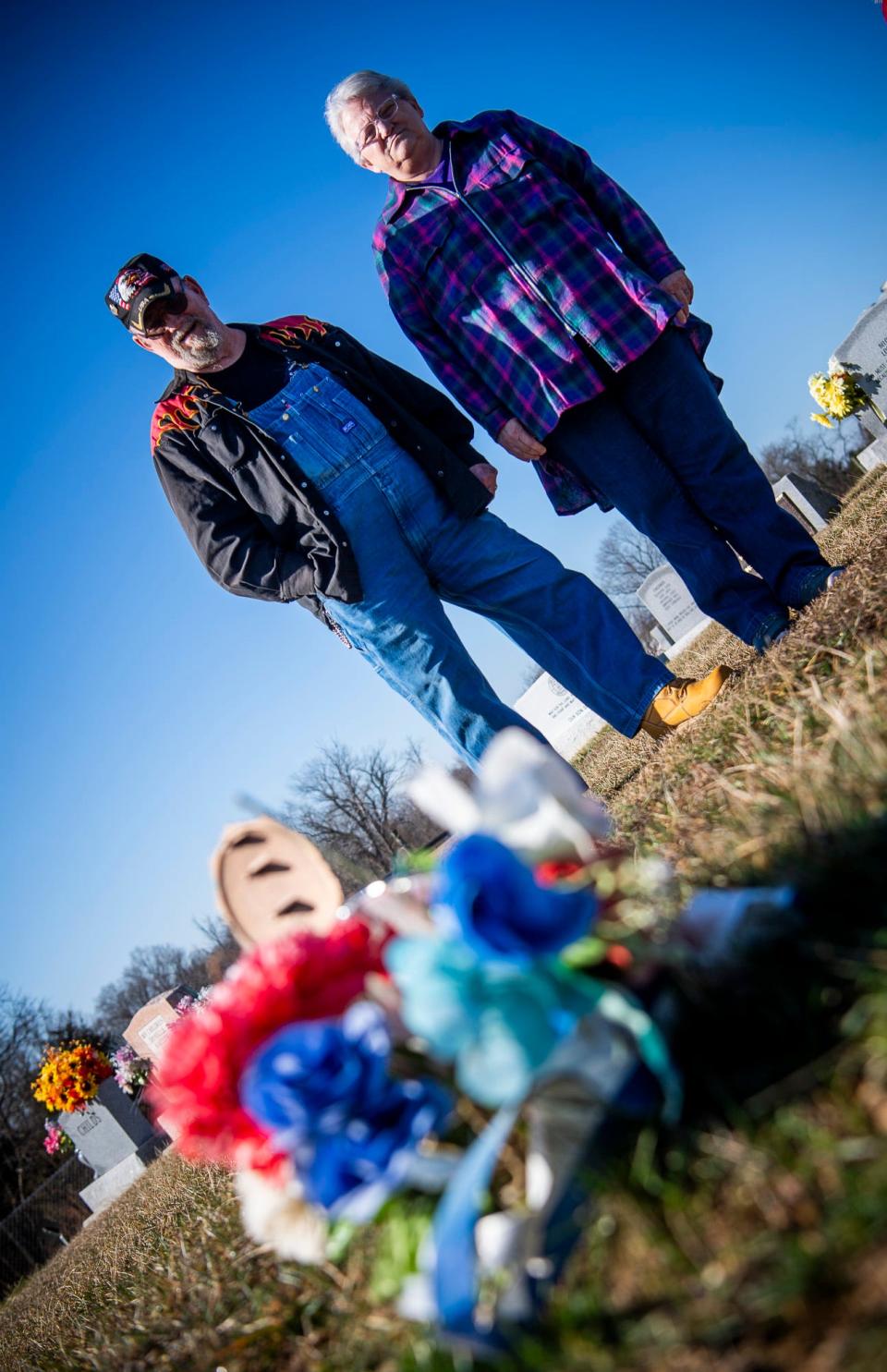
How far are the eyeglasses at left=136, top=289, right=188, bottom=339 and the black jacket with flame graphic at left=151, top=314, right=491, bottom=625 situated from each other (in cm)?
17

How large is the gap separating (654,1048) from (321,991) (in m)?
0.38

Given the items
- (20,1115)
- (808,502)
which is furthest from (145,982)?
(808,502)

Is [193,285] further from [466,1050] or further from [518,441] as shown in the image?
[466,1050]

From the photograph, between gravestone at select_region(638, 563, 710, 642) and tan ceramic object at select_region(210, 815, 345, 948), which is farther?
gravestone at select_region(638, 563, 710, 642)

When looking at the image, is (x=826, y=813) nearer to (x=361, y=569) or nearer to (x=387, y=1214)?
(x=387, y=1214)

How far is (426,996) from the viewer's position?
728 mm

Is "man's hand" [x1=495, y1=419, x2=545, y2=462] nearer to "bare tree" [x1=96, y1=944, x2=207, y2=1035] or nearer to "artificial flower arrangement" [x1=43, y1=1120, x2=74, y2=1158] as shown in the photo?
"artificial flower arrangement" [x1=43, y1=1120, x2=74, y2=1158]

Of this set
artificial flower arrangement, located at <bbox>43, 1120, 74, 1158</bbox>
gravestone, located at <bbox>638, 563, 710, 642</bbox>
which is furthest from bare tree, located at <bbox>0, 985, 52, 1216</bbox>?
gravestone, located at <bbox>638, 563, 710, 642</bbox>

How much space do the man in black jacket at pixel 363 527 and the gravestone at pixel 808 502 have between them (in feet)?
44.7

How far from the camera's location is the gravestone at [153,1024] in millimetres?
13431

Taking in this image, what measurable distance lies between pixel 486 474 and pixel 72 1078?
1274 cm

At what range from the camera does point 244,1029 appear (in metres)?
0.92

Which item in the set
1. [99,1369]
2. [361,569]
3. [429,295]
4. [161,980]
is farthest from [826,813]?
[161,980]

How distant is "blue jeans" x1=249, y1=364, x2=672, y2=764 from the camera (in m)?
2.99
